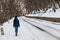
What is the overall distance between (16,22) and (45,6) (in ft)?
234

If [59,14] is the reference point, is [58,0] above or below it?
above

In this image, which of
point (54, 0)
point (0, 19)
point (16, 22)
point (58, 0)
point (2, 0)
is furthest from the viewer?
point (54, 0)

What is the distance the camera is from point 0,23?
117 ft

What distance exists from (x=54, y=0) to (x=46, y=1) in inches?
590

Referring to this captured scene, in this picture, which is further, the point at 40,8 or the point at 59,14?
the point at 40,8

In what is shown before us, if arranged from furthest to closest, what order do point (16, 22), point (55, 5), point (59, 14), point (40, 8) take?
point (40, 8) < point (55, 5) < point (59, 14) < point (16, 22)

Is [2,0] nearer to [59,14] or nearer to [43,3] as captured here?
[59,14]

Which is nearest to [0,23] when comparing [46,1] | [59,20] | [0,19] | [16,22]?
[0,19]

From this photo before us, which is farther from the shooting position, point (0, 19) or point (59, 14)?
point (59, 14)

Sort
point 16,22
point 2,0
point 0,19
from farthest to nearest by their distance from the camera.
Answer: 1. point 2,0
2. point 0,19
3. point 16,22

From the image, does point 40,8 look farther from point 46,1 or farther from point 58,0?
point 58,0

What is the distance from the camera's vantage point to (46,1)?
8188 centimetres

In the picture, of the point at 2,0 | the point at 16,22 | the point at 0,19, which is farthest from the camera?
the point at 2,0

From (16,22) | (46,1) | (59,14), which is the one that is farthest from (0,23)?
(46,1)
